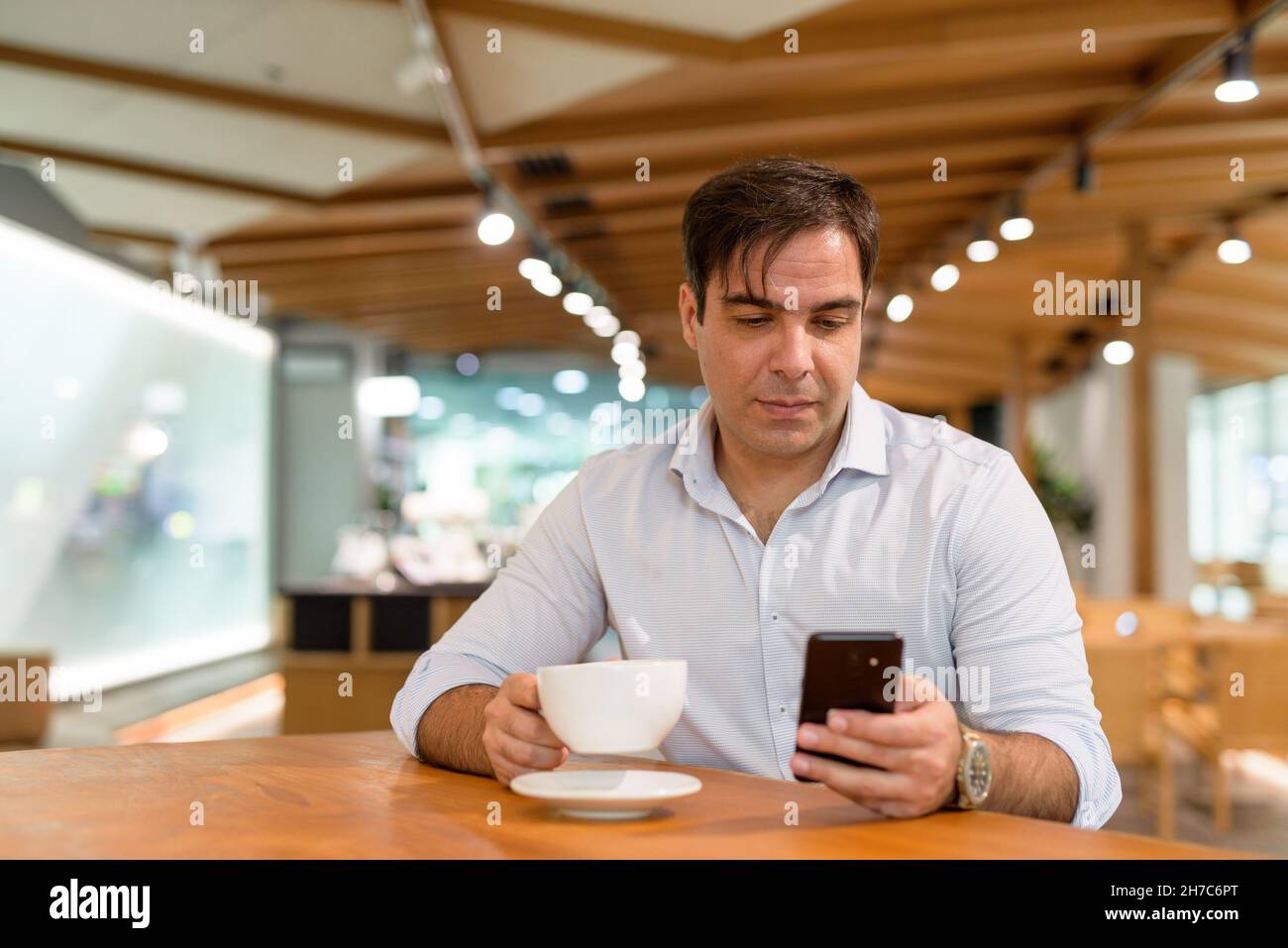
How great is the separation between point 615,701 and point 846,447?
693mm

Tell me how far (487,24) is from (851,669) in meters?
3.67

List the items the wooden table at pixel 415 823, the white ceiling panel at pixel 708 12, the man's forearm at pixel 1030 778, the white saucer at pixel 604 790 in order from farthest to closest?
the white ceiling panel at pixel 708 12 < the man's forearm at pixel 1030 778 < the white saucer at pixel 604 790 < the wooden table at pixel 415 823

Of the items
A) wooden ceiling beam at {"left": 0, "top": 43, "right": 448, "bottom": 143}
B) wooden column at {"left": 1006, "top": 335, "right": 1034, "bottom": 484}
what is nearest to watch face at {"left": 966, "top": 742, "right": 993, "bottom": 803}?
wooden ceiling beam at {"left": 0, "top": 43, "right": 448, "bottom": 143}

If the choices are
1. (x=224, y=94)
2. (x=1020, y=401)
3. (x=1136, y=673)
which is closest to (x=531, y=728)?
(x=1136, y=673)

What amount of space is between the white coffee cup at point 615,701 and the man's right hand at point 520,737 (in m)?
0.12

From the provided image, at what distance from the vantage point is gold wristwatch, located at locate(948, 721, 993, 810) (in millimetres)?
1146

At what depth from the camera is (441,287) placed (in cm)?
1005

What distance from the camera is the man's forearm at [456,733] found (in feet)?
4.55

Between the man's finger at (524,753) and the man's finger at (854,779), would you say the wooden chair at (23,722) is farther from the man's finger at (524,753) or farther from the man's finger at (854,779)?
the man's finger at (854,779)

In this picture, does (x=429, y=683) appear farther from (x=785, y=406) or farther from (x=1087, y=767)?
(x=1087, y=767)

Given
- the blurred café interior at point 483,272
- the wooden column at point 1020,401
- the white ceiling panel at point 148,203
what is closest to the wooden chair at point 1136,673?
the blurred café interior at point 483,272

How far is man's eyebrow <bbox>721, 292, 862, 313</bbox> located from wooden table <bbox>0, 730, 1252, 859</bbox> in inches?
24.7
